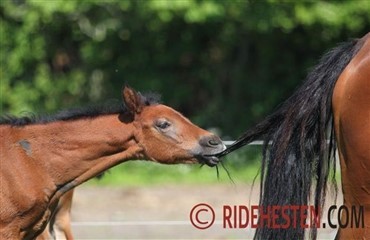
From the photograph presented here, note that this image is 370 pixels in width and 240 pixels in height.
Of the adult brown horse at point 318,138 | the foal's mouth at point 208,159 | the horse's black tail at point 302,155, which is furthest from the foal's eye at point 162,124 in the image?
the horse's black tail at point 302,155

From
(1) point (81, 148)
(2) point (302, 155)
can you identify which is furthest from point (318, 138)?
(1) point (81, 148)

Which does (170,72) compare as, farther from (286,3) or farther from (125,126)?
(125,126)

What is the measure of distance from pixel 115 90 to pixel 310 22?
379cm

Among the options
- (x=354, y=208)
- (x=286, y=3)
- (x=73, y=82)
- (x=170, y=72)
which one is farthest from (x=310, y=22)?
(x=354, y=208)

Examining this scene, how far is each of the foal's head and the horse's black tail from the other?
1.92 ft

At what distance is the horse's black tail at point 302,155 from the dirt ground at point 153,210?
9.97ft

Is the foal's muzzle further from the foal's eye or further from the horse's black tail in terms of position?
the horse's black tail

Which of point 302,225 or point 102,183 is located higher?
point 302,225

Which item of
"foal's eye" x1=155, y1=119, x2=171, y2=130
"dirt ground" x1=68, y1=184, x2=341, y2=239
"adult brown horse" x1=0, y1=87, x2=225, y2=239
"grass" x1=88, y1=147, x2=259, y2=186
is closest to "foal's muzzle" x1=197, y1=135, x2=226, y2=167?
"adult brown horse" x1=0, y1=87, x2=225, y2=239

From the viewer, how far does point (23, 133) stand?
591cm

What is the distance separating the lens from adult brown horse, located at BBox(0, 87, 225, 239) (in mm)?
5828

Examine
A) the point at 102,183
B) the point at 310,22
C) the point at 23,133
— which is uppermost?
the point at 310,22

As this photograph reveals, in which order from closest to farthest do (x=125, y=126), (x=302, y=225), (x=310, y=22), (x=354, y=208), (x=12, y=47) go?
(x=354, y=208) → (x=302, y=225) → (x=125, y=126) → (x=310, y=22) → (x=12, y=47)

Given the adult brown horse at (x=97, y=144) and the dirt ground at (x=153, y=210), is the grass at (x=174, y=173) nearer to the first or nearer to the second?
the dirt ground at (x=153, y=210)
